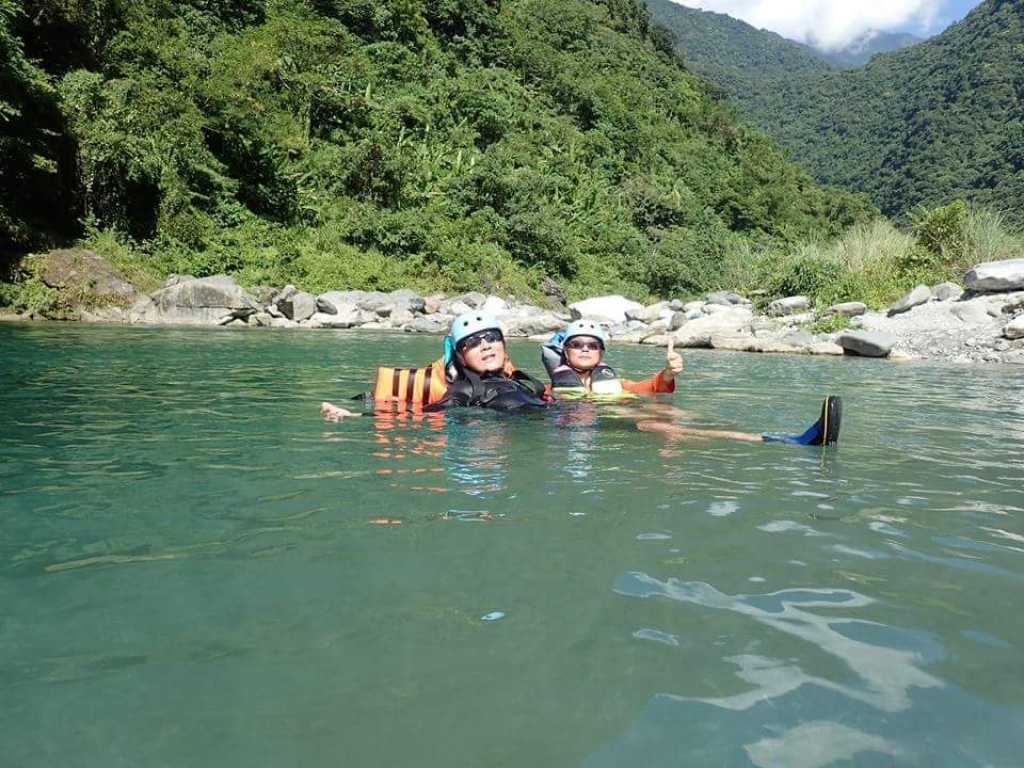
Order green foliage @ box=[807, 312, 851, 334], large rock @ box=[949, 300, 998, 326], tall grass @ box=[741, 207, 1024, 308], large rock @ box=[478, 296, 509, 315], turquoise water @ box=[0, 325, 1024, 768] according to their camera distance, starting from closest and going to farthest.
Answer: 1. turquoise water @ box=[0, 325, 1024, 768]
2. large rock @ box=[949, 300, 998, 326]
3. green foliage @ box=[807, 312, 851, 334]
4. tall grass @ box=[741, 207, 1024, 308]
5. large rock @ box=[478, 296, 509, 315]

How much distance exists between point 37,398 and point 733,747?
21.3ft

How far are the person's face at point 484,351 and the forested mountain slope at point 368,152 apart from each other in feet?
51.6

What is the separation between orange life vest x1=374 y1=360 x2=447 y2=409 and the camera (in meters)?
6.42

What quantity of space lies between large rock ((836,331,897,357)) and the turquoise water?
921 cm

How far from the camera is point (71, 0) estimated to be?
21406mm

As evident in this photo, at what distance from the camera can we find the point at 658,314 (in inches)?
901

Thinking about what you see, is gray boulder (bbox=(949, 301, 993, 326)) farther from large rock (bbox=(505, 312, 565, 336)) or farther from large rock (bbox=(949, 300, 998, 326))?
large rock (bbox=(505, 312, 565, 336))

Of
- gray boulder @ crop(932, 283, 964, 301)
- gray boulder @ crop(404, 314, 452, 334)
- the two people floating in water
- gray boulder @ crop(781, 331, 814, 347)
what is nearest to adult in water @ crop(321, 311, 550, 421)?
the two people floating in water

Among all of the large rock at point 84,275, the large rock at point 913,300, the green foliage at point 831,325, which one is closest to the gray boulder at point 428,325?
the large rock at point 84,275

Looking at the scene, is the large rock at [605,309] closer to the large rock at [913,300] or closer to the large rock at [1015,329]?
the large rock at [913,300]

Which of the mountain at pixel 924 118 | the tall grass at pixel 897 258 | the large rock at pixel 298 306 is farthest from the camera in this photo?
the mountain at pixel 924 118

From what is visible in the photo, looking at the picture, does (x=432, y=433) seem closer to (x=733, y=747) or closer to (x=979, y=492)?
(x=979, y=492)

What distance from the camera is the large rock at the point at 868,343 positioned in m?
13.6

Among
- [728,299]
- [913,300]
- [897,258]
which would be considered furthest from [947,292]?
[728,299]
